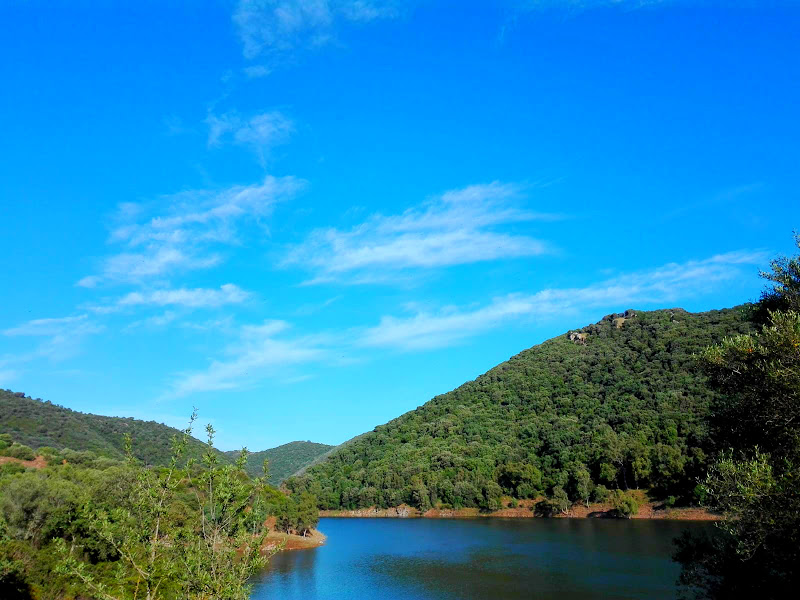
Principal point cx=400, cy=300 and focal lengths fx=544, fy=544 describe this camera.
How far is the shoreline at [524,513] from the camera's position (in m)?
76.4

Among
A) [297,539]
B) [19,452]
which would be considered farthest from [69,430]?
[297,539]

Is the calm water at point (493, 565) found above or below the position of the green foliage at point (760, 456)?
below

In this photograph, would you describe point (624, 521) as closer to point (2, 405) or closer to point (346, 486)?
point (346, 486)

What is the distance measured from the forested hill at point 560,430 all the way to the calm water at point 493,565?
11.9 meters

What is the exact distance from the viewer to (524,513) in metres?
96.5

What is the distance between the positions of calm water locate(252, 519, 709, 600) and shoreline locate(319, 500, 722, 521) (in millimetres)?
3950

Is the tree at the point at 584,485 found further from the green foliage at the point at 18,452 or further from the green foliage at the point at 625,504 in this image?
the green foliage at the point at 18,452

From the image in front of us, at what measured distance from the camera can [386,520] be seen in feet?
351

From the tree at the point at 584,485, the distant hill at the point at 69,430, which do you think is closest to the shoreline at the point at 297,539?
the distant hill at the point at 69,430

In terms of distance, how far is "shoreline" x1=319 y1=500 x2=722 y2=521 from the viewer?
76438 mm

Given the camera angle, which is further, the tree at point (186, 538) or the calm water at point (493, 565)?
the calm water at point (493, 565)

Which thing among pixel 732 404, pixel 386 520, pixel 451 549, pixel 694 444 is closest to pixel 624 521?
pixel 694 444

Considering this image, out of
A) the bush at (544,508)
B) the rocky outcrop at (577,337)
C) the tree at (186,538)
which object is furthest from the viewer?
the rocky outcrop at (577,337)

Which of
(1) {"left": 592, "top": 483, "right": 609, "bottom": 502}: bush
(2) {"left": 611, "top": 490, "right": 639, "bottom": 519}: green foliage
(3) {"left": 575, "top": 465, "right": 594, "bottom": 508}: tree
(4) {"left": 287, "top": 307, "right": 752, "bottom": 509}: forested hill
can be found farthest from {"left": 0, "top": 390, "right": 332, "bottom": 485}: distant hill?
(2) {"left": 611, "top": 490, "right": 639, "bottom": 519}: green foliage
